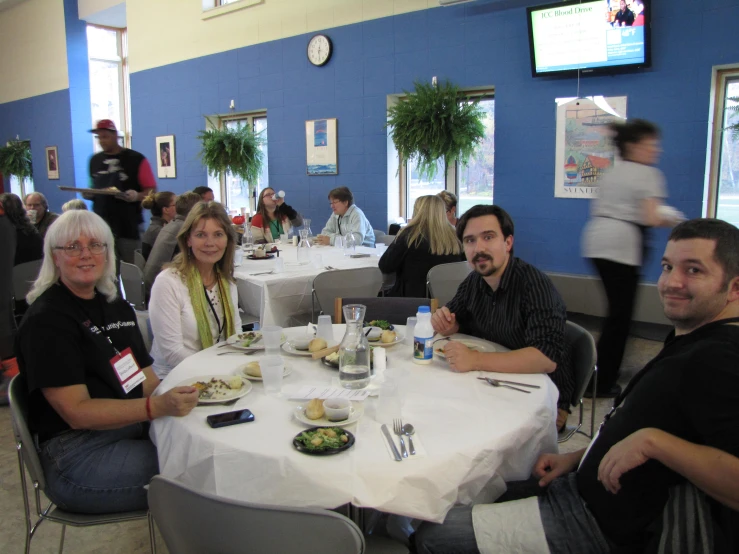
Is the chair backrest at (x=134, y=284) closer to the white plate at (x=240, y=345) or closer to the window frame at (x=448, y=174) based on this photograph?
the white plate at (x=240, y=345)

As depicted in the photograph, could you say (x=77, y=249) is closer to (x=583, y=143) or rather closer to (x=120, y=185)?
(x=120, y=185)

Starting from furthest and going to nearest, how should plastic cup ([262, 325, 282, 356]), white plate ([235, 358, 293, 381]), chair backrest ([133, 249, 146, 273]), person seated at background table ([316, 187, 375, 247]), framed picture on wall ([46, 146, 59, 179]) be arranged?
framed picture on wall ([46, 146, 59, 179])
person seated at background table ([316, 187, 375, 247])
chair backrest ([133, 249, 146, 273])
plastic cup ([262, 325, 282, 356])
white plate ([235, 358, 293, 381])

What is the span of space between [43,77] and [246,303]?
404 inches

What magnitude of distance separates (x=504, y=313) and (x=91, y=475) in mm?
1555

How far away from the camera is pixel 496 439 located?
1.51 meters

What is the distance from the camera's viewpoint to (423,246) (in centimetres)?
397

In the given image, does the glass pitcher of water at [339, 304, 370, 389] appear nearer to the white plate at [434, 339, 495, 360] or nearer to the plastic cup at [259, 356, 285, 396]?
the plastic cup at [259, 356, 285, 396]

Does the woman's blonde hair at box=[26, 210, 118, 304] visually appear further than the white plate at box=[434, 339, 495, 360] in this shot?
No

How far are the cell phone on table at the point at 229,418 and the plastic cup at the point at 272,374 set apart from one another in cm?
18

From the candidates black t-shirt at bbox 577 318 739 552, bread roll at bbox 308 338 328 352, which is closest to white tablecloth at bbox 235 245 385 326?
bread roll at bbox 308 338 328 352

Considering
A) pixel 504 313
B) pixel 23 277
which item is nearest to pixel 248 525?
pixel 504 313

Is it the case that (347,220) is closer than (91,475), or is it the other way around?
(91,475)

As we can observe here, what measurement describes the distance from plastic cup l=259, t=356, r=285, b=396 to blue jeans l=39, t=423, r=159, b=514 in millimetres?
422

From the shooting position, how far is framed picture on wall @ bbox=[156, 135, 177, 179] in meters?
9.62
